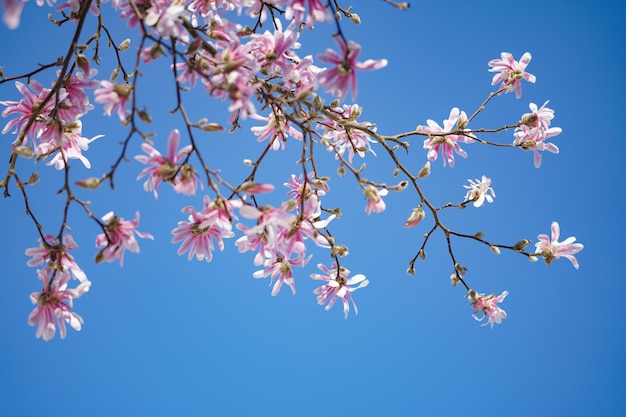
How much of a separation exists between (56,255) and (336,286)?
728 millimetres

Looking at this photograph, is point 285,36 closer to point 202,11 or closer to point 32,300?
point 202,11

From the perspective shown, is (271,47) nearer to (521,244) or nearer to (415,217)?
(415,217)

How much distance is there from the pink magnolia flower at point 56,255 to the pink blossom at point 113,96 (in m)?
0.33

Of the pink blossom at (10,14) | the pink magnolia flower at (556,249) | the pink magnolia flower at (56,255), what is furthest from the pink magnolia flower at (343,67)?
the pink magnolia flower at (556,249)

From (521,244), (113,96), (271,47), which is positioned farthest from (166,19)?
(521,244)

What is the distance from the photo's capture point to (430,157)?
5.08 ft

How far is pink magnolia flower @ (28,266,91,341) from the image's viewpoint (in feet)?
3.51

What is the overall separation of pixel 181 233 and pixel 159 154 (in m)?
0.29

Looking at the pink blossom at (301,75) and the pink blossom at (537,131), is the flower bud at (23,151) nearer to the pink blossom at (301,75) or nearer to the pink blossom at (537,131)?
the pink blossom at (301,75)

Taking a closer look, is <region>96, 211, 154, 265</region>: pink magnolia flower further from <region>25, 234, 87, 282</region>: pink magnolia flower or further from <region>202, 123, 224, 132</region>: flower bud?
<region>202, 123, 224, 132</region>: flower bud

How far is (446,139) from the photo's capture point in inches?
58.1

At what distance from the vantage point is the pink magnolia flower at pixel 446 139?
146cm

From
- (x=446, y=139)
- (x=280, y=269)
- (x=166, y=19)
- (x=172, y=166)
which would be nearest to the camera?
(x=166, y=19)

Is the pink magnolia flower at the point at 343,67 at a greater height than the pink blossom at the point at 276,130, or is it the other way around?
the pink blossom at the point at 276,130
